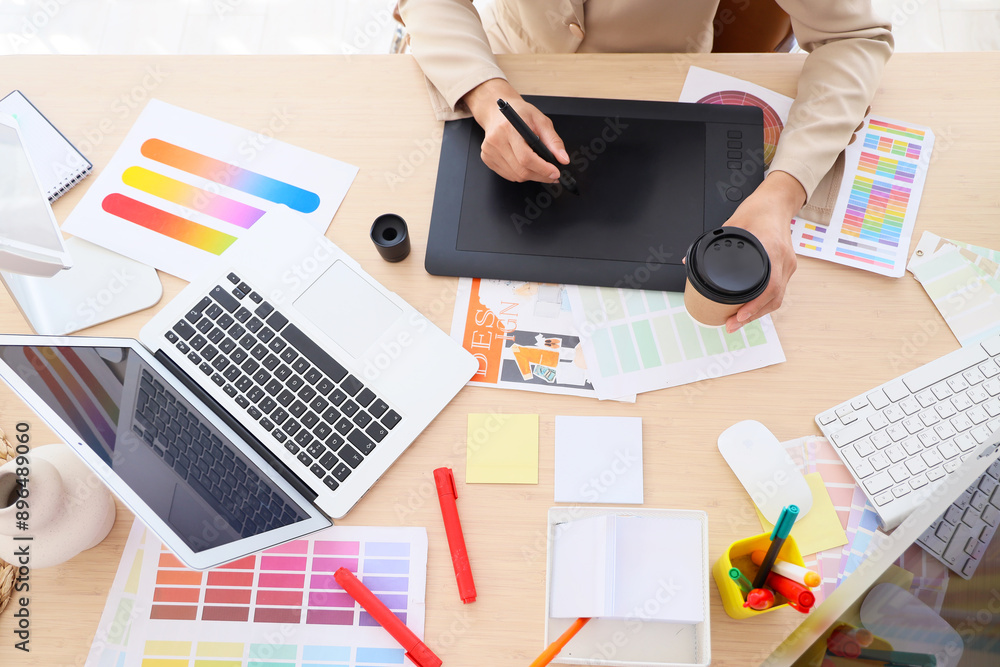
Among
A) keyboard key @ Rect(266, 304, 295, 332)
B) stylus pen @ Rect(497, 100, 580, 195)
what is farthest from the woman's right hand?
keyboard key @ Rect(266, 304, 295, 332)

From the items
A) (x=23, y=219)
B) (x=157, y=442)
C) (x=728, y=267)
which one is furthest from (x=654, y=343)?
(x=23, y=219)

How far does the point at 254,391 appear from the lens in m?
0.83

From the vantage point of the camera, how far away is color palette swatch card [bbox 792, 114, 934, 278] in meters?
0.88

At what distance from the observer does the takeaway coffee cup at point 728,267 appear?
709mm

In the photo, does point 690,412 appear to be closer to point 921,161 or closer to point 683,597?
point 683,597

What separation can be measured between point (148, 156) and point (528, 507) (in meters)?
0.80

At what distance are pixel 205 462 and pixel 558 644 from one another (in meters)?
0.46

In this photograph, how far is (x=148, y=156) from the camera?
0.99 metres

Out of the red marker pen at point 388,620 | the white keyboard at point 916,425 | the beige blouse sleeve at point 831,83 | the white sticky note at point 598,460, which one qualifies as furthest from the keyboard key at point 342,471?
the beige blouse sleeve at point 831,83

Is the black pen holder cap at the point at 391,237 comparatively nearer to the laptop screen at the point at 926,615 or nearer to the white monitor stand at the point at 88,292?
the white monitor stand at the point at 88,292

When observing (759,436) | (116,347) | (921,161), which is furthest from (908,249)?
(116,347)

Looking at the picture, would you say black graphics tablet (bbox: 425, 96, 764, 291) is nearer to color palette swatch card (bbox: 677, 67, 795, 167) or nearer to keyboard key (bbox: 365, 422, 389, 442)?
color palette swatch card (bbox: 677, 67, 795, 167)

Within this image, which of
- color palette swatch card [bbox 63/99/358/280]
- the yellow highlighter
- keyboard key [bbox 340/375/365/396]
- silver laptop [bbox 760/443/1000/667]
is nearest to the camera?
silver laptop [bbox 760/443/1000/667]

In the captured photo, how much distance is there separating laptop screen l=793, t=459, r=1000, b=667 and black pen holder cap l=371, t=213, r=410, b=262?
66 cm
